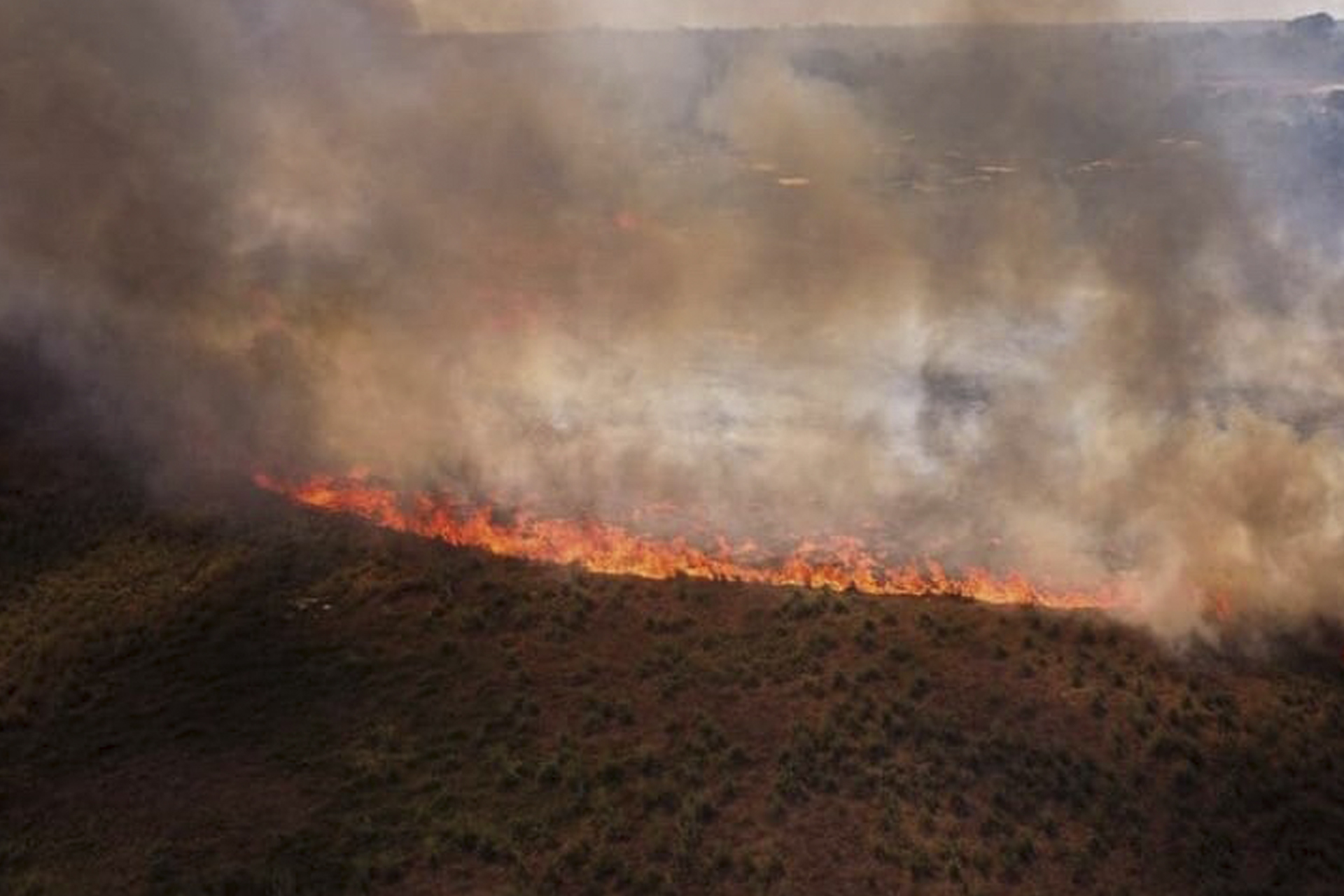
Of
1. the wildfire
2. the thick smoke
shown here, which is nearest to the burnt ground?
the wildfire

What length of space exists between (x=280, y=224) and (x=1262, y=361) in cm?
4055

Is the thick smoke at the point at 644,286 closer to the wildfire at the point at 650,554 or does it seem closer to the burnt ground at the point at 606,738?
the wildfire at the point at 650,554

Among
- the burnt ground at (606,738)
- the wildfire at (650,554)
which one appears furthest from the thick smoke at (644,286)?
the burnt ground at (606,738)

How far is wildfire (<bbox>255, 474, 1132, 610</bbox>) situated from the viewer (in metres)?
26.8

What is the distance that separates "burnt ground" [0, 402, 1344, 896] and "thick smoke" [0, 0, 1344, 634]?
18.1 ft

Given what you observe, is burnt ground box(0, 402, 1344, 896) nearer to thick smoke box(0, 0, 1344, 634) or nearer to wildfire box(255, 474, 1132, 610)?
wildfire box(255, 474, 1132, 610)

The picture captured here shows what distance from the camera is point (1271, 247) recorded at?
157ft

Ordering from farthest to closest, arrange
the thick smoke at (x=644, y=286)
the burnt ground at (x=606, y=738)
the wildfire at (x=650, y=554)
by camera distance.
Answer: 1. the thick smoke at (x=644, y=286)
2. the wildfire at (x=650, y=554)
3. the burnt ground at (x=606, y=738)

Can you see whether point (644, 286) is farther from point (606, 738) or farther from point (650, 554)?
point (606, 738)

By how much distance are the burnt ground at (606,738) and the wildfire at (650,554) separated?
1.25 metres

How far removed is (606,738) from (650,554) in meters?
7.76

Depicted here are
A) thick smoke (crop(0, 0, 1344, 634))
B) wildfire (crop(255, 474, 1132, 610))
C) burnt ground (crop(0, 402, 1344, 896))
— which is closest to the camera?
burnt ground (crop(0, 402, 1344, 896))

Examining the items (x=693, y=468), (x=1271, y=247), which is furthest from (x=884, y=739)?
(x=1271, y=247)

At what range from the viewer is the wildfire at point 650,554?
88.1 ft
